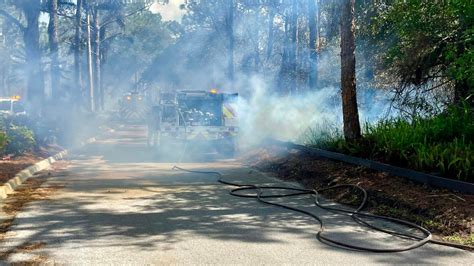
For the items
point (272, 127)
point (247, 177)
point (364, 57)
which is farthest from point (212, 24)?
point (247, 177)

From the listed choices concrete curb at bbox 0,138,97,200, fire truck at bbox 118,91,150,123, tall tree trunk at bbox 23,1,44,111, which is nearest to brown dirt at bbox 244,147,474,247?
concrete curb at bbox 0,138,97,200

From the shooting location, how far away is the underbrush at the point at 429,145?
8.59 meters

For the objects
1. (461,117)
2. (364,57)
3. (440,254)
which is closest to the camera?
(440,254)

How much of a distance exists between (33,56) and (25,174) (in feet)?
41.4

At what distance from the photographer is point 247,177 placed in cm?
1297

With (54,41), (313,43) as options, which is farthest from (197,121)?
(54,41)

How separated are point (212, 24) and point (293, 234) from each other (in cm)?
5165

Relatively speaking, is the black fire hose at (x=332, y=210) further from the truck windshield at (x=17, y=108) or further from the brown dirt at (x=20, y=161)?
the truck windshield at (x=17, y=108)

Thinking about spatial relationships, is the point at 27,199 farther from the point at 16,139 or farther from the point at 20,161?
the point at 16,139

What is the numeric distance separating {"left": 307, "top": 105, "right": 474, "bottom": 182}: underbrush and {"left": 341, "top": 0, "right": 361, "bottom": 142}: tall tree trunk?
0.34 meters

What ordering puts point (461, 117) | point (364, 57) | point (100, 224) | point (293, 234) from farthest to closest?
1. point (364, 57)
2. point (461, 117)
3. point (100, 224)
4. point (293, 234)

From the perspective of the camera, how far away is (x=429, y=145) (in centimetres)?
984

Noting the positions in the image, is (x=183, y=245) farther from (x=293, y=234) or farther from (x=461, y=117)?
(x=461, y=117)

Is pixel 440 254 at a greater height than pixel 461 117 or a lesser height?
lesser
